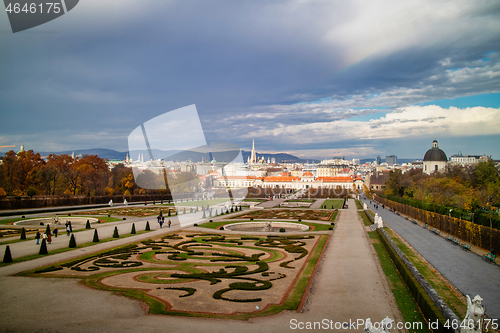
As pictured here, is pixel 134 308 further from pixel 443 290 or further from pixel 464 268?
pixel 464 268

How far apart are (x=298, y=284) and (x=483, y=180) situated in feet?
151

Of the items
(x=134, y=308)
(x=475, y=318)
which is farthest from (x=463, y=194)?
(x=134, y=308)

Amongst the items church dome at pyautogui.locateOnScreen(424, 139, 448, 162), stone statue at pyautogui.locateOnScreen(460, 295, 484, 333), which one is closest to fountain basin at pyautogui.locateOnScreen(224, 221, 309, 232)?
stone statue at pyautogui.locateOnScreen(460, 295, 484, 333)

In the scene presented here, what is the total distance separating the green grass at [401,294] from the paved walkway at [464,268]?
85.2 inches

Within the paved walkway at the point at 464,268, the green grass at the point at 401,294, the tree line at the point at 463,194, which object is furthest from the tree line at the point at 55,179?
the paved walkway at the point at 464,268

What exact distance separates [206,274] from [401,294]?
7596 mm

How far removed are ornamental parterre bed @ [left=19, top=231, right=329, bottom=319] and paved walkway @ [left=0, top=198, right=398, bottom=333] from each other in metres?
0.52

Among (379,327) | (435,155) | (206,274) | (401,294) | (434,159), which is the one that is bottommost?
(401,294)

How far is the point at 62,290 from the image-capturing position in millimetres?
11422

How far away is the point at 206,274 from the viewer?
1328 centimetres

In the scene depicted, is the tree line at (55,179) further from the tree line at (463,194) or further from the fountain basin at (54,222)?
the tree line at (463,194)

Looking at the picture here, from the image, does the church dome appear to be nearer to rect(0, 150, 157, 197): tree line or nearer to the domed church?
the domed church

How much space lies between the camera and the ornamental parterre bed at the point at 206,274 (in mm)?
10242
